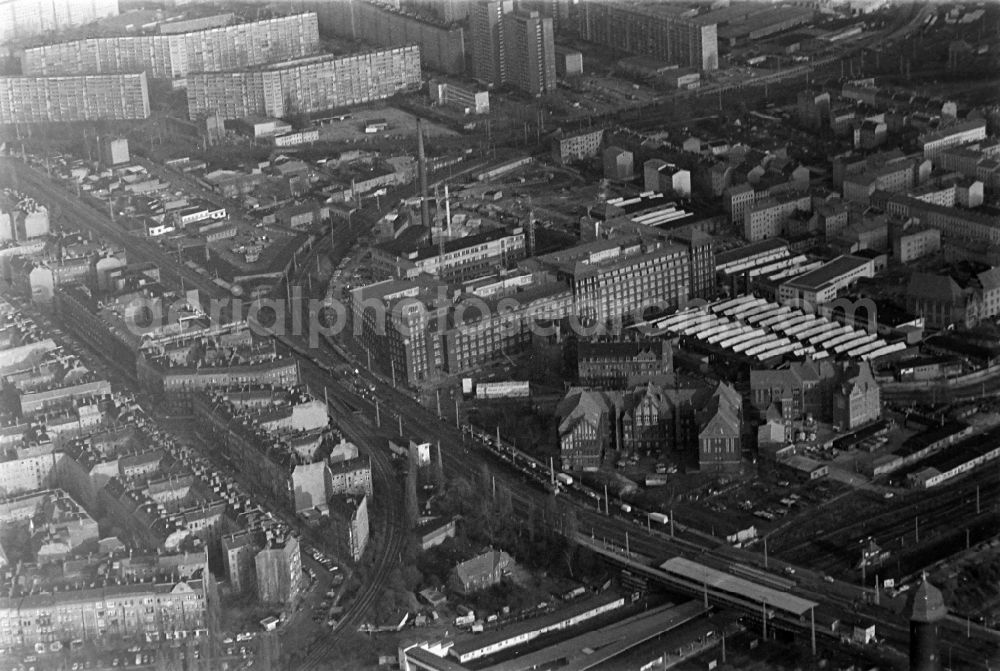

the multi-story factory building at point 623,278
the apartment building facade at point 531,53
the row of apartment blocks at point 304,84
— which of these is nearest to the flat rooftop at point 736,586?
the multi-story factory building at point 623,278

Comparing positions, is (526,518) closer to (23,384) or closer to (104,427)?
(104,427)

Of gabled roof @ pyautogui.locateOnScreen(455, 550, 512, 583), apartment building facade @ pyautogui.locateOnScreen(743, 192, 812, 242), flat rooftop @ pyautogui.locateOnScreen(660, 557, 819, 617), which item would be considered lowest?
flat rooftop @ pyautogui.locateOnScreen(660, 557, 819, 617)

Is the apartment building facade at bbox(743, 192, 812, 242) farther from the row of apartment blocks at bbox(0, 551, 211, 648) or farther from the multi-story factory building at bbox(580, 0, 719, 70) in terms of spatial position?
the row of apartment blocks at bbox(0, 551, 211, 648)

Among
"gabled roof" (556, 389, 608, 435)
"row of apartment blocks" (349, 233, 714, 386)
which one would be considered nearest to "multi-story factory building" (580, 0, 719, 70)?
"row of apartment blocks" (349, 233, 714, 386)

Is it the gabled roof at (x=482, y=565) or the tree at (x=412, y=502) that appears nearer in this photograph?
the gabled roof at (x=482, y=565)

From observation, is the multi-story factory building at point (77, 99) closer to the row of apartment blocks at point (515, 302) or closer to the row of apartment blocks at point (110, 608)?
the row of apartment blocks at point (515, 302)
